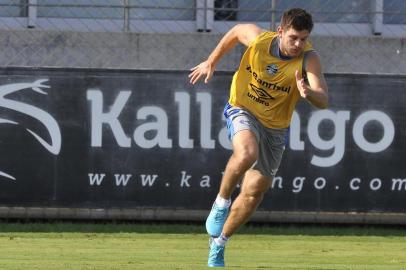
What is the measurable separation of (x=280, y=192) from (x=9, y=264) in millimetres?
4943

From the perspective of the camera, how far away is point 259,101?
893 centimetres

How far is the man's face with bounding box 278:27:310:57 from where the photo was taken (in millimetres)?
8529

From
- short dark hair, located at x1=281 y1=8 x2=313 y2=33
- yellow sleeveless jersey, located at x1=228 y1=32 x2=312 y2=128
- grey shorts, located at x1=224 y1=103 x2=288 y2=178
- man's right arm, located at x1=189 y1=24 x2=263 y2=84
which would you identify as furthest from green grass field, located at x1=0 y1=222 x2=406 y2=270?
short dark hair, located at x1=281 y1=8 x2=313 y2=33

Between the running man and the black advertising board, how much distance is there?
13.9 ft

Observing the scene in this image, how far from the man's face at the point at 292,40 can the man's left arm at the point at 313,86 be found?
0.45ft

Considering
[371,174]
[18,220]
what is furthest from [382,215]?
[18,220]

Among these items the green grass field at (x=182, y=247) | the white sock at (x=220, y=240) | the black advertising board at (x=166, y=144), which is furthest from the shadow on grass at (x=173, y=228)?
the white sock at (x=220, y=240)

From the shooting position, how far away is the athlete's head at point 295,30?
846cm

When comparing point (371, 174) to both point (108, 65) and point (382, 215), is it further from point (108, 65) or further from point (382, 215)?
point (108, 65)

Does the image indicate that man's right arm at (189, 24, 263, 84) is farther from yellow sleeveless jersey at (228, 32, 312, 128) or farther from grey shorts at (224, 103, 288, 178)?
grey shorts at (224, 103, 288, 178)

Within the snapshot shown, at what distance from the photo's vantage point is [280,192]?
1336 cm

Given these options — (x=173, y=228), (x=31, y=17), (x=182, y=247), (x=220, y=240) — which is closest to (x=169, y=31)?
(x=31, y=17)

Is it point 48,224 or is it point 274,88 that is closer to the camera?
point 274,88

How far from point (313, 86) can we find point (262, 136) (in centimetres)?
72
